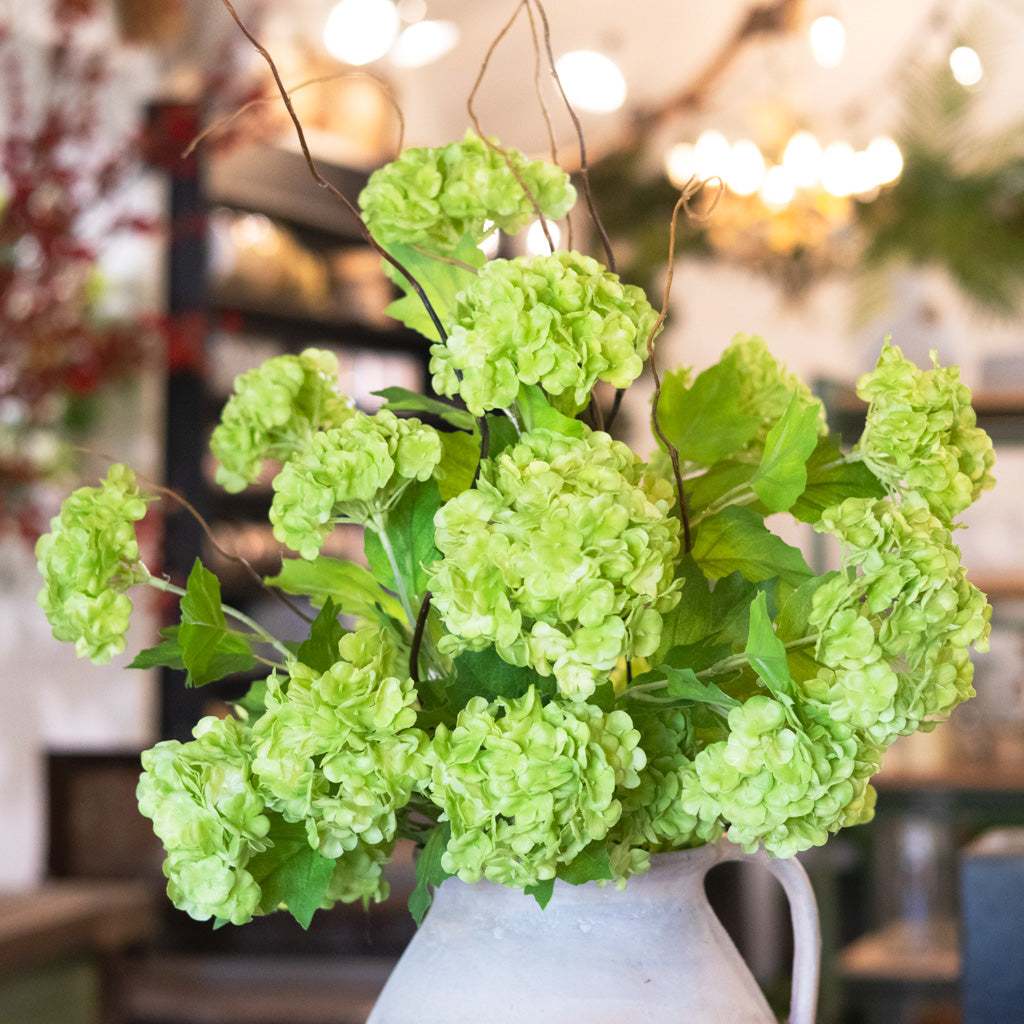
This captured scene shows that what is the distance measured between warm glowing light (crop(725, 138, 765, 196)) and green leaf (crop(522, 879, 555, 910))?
3.69 m

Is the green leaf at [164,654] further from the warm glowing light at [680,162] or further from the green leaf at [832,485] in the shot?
the warm glowing light at [680,162]

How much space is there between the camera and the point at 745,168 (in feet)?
13.4

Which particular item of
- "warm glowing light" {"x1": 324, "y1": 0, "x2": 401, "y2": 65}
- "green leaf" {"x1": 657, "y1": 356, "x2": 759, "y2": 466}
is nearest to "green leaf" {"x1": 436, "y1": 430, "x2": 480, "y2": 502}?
"green leaf" {"x1": 657, "y1": 356, "x2": 759, "y2": 466}

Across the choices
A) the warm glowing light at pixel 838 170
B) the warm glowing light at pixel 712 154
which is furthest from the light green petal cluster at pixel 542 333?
the warm glowing light at pixel 838 170

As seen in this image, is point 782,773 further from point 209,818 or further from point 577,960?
point 209,818

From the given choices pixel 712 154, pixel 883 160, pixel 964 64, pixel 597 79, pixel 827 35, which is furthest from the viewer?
pixel 597 79

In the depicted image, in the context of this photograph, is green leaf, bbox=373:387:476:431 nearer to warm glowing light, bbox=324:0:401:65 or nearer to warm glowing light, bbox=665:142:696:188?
warm glowing light, bbox=324:0:401:65

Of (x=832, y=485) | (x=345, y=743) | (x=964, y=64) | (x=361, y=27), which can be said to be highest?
(x=361, y=27)

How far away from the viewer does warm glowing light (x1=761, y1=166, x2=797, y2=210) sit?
13.5ft

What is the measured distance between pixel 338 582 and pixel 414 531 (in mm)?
89

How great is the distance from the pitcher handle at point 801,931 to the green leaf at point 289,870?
20cm

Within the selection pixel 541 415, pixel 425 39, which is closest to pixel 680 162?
pixel 425 39

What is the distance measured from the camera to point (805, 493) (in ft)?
2.29

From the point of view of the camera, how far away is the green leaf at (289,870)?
0.64 metres
